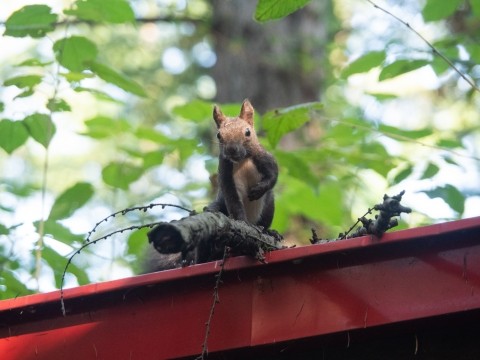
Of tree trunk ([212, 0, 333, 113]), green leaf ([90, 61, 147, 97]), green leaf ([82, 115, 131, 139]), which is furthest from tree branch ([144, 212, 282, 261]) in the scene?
tree trunk ([212, 0, 333, 113])

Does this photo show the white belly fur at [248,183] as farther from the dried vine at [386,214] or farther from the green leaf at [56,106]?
the dried vine at [386,214]

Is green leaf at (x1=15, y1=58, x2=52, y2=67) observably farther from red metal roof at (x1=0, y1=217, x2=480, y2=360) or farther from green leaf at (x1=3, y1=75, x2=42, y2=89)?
red metal roof at (x1=0, y1=217, x2=480, y2=360)

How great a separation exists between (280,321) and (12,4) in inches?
187

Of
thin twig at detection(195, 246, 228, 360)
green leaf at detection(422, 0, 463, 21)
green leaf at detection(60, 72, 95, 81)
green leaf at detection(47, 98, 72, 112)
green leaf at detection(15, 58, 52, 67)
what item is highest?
green leaf at detection(15, 58, 52, 67)

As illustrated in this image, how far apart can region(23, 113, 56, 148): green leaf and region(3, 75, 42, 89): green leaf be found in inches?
4.8

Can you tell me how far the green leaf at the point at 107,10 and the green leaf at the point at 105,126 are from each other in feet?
2.92

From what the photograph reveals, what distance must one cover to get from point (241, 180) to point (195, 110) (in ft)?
2.58

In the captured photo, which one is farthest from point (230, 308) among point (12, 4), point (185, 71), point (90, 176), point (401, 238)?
point (90, 176)

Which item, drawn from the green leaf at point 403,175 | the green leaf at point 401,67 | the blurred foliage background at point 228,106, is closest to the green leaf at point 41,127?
the blurred foliage background at point 228,106

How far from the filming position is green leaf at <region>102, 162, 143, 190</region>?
12.3ft

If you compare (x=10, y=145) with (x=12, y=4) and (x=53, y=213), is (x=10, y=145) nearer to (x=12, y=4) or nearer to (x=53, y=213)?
(x=53, y=213)

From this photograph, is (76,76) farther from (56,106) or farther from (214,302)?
(214,302)

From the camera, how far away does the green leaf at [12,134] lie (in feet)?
9.99

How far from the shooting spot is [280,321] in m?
1.92
